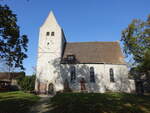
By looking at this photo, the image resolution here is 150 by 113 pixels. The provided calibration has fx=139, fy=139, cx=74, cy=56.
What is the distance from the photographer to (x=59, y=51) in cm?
2952

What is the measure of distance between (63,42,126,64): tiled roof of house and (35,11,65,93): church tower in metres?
2.54

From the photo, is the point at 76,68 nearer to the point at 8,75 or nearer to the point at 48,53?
the point at 48,53

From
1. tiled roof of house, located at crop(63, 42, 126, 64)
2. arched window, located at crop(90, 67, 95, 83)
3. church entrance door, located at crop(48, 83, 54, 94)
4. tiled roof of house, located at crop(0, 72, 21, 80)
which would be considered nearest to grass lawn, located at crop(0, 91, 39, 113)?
church entrance door, located at crop(48, 83, 54, 94)

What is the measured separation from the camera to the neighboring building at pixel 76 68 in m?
27.3

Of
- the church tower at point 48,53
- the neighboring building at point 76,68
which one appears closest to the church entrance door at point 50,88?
the neighboring building at point 76,68

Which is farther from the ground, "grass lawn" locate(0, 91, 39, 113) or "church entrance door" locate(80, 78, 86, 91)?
"church entrance door" locate(80, 78, 86, 91)

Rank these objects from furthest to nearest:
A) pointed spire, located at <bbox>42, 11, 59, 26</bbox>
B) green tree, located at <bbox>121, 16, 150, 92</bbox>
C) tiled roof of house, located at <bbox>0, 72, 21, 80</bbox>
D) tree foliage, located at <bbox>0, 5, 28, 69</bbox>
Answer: tiled roof of house, located at <bbox>0, 72, 21, 80</bbox> < pointed spire, located at <bbox>42, 11, 59, 26</bbox> < green tree, located at <bbox>121, 16, 150, 92</bbox> < tree foliage, located at <bbox>0, 5, 28, 69</bbox>

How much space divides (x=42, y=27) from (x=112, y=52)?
16742 millimetres

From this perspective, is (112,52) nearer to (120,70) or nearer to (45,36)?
(120,70)

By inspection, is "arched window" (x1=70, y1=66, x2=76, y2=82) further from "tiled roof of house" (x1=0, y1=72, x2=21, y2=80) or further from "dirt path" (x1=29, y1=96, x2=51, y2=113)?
"tiled roof of house" (x1=0, y1=72, x2=21, y2=80)

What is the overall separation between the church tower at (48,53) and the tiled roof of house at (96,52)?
2.54m

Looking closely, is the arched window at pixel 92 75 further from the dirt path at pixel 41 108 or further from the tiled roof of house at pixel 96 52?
the dirt path at pixel 41 108

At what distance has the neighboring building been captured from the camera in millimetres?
27266

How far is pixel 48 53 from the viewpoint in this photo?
97.5 feet
